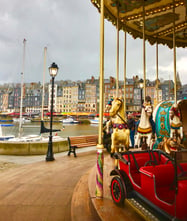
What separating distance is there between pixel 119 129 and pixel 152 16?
5122 mm

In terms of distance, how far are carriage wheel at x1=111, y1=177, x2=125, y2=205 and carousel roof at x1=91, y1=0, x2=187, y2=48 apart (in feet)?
17.9

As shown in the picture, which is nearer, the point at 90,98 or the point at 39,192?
the point at 39,192

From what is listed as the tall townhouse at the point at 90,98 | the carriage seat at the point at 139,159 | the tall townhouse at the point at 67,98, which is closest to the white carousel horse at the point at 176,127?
the carriage seat at the point at 139,159

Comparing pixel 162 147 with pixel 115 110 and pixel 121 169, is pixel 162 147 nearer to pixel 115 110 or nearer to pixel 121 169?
pixel 115 110

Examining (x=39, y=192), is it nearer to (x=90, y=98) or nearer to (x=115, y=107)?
(x=115, y=107)

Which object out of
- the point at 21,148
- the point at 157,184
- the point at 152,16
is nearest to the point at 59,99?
the point at 21,148

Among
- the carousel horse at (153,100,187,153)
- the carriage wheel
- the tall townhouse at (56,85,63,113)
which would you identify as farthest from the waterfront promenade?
the tall townhouse at (56,85,63,113)

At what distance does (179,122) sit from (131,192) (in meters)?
3.89

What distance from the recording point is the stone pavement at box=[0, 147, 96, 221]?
3354mm

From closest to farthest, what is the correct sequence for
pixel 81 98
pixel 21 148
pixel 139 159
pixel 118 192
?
pixel 118 192
pixel 139 159
pixel 21 148
pixel 81 98

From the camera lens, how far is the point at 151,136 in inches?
231

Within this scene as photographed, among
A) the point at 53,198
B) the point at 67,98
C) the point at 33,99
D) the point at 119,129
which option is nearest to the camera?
the point at 53,198

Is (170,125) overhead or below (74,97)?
below

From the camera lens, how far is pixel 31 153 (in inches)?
379
